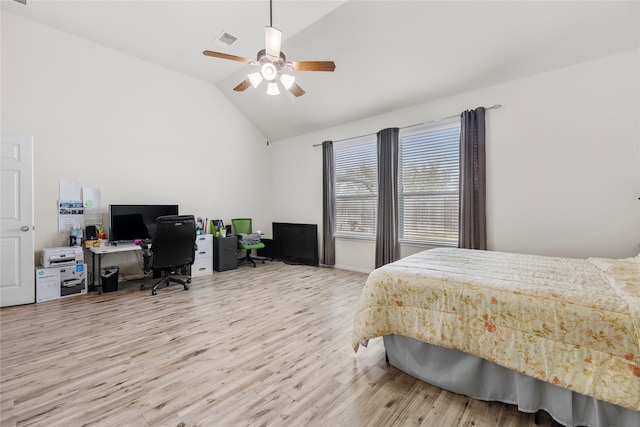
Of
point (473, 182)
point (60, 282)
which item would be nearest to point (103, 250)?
point (60, 282)

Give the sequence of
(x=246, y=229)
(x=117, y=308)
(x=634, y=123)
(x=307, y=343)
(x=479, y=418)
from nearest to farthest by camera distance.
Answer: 1. (x=479, y=418)
2. (x=307, y=343)
3. (x=634, y=123)
4. (x=117, y=308)
5. (x=246, y=229)

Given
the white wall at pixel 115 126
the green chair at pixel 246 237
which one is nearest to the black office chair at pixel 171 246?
the white wall at pixel 115 126

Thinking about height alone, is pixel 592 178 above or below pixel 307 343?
above

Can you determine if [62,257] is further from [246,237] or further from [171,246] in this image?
[246,237]

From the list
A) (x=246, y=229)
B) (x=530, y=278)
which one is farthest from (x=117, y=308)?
(x=530, y=278)

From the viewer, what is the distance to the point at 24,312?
303cm

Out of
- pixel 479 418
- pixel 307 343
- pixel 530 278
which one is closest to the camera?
pixel 479 418

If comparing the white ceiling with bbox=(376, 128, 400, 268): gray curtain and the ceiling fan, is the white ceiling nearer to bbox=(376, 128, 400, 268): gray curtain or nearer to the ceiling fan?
bbox=(376, 128, 400, 268): gray curtain

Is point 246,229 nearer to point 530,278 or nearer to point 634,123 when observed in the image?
point 530,278

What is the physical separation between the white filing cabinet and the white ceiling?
9.99 feet

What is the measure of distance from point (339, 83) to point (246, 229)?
347 centimetres

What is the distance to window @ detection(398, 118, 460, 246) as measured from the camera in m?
3.84

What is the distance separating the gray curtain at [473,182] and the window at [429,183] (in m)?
Answer: 0.19

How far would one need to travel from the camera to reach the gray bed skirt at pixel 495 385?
1267 mm
